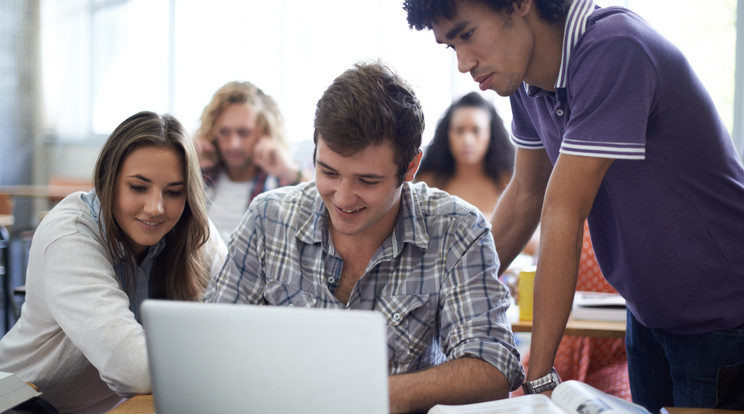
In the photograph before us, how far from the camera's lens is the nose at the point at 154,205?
1.51m

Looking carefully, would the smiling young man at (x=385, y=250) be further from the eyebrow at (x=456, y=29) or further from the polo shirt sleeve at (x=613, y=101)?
the polo shirt sleeve at (x=613, y=101)

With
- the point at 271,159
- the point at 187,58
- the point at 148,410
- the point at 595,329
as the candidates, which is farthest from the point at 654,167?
the point at 187,58

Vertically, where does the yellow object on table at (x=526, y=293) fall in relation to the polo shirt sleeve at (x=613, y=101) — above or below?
below

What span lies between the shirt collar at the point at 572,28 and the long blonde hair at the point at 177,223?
0.89 m

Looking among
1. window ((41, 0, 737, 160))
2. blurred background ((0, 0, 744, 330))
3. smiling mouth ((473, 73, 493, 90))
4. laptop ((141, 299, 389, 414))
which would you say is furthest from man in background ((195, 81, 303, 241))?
laptop ((141, 299, 389, 414))

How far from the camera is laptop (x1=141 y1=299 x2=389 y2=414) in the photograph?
74 cm

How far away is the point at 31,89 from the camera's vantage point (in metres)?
6.83

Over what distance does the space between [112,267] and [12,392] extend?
0.42 m

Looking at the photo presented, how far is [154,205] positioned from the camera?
1.52m

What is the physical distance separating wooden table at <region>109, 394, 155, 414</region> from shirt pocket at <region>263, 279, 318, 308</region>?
33 centimetres

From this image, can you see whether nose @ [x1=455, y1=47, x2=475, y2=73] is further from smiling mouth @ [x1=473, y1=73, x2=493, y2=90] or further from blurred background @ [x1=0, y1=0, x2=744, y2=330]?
blurred background @ [x1=0, y1=0, x2=744, y2=330]

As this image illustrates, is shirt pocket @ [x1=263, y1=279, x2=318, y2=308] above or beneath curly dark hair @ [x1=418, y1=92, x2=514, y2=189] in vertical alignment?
beneath

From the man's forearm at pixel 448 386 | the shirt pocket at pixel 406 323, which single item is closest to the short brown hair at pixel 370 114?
the shirt pocket at pixel 406 323

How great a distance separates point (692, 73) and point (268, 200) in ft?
2.91
